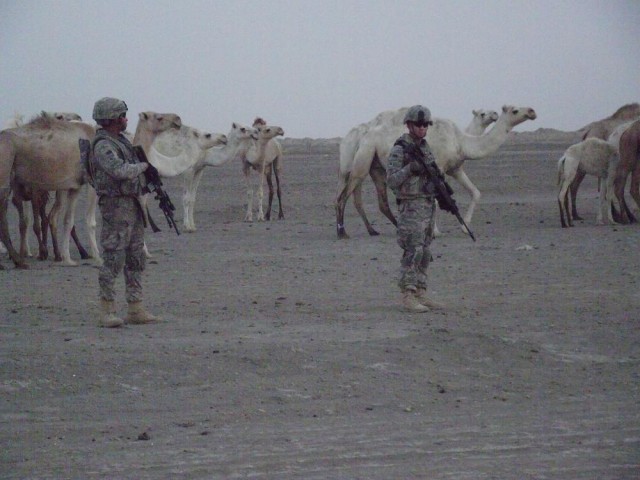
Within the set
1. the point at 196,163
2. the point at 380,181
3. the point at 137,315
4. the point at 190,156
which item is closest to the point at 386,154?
the point at 380,181

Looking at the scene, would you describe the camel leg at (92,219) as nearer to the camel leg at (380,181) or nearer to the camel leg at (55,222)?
the camel leg at (55,222)

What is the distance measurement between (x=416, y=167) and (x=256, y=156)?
12962mm

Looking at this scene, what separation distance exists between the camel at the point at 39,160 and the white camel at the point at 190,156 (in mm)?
2035

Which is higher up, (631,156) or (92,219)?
(631,156)

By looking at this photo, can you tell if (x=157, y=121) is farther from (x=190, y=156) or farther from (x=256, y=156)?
(x=256, y=156)

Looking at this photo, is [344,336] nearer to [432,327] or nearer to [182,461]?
[432,327]

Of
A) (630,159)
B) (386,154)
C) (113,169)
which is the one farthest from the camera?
(630,159)

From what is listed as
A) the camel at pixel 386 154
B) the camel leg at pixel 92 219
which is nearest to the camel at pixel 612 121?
the camel at pixel 386 154

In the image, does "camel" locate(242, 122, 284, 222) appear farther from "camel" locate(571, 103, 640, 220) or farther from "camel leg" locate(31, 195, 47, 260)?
"camel leg" locate(31, 195, 47, 260)

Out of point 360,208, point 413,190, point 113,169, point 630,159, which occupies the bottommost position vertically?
point 360,208

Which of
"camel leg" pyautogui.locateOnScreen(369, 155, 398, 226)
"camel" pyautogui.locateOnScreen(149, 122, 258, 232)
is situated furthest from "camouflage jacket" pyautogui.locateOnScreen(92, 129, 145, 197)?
"camel leg" pyautogui.locateOnScreen(369, 155, 398, 226)

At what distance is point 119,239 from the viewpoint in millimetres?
9047

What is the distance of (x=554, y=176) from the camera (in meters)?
33.2

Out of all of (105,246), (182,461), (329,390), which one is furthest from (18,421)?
(105,246)
